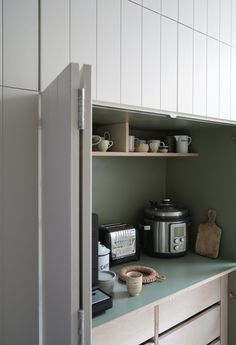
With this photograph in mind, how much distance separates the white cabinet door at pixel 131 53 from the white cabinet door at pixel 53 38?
255 millimetres

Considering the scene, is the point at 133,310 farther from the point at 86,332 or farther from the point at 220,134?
the point at 220,134

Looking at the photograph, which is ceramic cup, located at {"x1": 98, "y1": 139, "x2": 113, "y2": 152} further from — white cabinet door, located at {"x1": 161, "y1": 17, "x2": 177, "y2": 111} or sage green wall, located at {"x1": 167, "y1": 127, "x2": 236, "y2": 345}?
sage green wall, located at {"x1": 167, "y1": 127, "x2": 236, "y2": 345}

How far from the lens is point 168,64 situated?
1.45 meters

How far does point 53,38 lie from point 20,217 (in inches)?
24.6

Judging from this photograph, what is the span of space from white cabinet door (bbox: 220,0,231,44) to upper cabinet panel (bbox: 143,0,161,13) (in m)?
0.48

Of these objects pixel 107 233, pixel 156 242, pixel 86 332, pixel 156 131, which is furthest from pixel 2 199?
pixel 156 131

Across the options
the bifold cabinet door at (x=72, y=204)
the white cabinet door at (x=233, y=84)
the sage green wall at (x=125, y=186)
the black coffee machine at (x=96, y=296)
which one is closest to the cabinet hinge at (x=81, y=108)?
the bifold cabinet door at (x=72, y=204)

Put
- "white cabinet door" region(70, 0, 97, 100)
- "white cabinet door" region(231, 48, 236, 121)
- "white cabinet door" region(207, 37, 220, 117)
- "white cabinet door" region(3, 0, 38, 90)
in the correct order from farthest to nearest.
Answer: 1. "white cabinet door" region(231, 48, 236, 121)
2. "white cabinet door" region(207, 37, 220, 117)
3. "white cabinet door" region(70, 0, 97, 100)
4. "white cabinet door" region(3, 0, 38, 90)

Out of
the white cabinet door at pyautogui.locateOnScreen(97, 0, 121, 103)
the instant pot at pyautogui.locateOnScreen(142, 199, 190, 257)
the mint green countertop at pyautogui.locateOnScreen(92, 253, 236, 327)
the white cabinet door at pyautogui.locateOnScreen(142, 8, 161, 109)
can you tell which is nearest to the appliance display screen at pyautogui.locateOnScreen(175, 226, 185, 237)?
the instant pot at pyautogui.locateOnScreen(142, 199, 190, 257)

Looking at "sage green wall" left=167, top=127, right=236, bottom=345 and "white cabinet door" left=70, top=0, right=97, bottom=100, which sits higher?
"white cabinet door" left=70, top=0, right=97, bottom=100

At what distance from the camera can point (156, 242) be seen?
6.45ft

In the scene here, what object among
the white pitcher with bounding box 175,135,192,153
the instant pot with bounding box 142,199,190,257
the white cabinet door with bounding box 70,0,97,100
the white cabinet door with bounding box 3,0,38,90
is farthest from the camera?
the white pitcher with bounding box 175,135,192,153

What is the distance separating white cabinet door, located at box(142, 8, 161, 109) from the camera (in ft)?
4.44

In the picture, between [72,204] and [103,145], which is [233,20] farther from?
[72,204]
